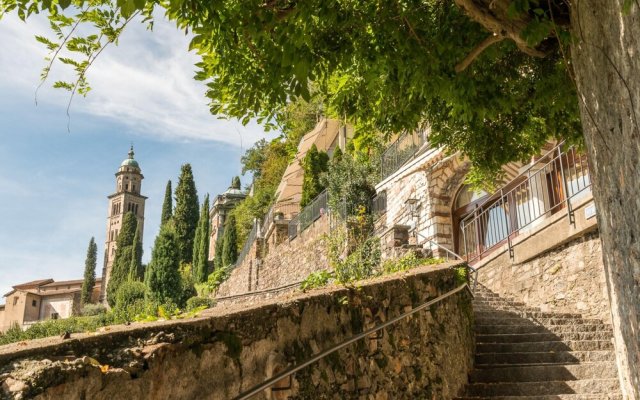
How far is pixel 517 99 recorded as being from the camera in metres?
5.92

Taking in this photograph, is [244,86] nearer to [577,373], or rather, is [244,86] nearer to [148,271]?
[577,373]

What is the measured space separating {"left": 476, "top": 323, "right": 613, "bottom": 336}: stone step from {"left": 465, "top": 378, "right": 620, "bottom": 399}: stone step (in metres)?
1.78

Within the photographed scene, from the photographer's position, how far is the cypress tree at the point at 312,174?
25.5m

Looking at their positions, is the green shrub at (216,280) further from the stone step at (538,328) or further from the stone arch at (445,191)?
the stone step at (538,328)

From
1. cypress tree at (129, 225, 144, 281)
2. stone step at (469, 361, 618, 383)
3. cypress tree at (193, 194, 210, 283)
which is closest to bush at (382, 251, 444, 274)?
stone step at (469, 361, 618, 383)

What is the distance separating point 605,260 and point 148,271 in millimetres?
35100

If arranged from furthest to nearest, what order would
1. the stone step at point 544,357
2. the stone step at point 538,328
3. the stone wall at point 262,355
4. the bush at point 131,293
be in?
1. the bush at point 131,293
2. the stone step at point 538,328
3. the stone step at point 544,357
4. the stone wall at point 262,355

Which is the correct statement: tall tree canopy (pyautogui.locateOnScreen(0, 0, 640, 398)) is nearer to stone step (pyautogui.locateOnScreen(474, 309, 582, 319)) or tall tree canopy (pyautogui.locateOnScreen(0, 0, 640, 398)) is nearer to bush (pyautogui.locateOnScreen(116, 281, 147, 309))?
stone step (pyautogui.locateOnScreen(474, 309, 582, 319))

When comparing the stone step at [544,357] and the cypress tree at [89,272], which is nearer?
the stone step at [544,357]

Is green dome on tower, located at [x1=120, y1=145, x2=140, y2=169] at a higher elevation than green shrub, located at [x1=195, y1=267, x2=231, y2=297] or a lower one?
higher

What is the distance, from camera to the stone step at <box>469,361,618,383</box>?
674 centimetres

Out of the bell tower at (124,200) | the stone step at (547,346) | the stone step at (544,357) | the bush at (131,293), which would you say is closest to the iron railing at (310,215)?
the stone step at (547,346)

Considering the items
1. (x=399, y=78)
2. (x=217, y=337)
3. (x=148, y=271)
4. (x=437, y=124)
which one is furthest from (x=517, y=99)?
(x=148, y=271)

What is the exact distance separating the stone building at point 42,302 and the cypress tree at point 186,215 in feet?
86.4
